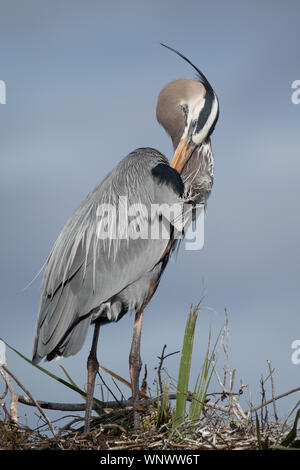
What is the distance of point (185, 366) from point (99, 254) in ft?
4.17

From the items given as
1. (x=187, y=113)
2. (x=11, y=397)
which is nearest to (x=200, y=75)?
(x=187, y=113)

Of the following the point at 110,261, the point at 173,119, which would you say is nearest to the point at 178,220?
the point at 110,261

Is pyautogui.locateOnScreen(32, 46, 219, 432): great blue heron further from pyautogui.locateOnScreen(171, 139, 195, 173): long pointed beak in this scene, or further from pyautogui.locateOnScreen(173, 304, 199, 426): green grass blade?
pyautogui.locateOnScreen(173, 304, 199, 426): green grass blade

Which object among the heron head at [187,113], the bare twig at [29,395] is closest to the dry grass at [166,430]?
the bare twig at [29,395]

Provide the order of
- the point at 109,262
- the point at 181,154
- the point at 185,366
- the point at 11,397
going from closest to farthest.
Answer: the point at 185,366
the point at 11,397
the point at 109,262
the point at 181,154

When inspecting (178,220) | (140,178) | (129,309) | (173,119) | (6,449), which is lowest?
(6,449)

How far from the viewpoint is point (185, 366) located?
3.71 m

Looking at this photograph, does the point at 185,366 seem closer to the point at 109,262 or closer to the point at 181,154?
the point at 109,262

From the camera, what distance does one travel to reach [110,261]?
462 centimetres

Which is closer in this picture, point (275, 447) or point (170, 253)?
point (275, 447)

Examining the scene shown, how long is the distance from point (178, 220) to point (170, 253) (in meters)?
0.31

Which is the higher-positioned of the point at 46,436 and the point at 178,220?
the point at 178,220

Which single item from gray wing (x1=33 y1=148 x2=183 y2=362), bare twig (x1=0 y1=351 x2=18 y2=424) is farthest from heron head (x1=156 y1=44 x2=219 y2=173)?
bare twig (x1=0 y1=351 x2=18 y2=424)
